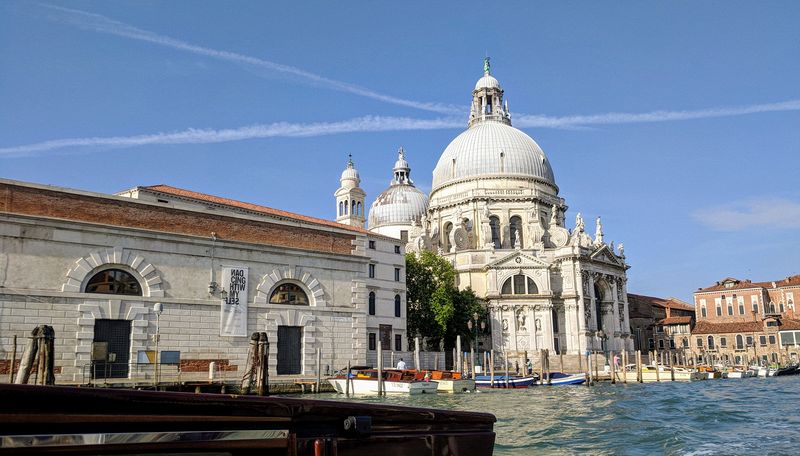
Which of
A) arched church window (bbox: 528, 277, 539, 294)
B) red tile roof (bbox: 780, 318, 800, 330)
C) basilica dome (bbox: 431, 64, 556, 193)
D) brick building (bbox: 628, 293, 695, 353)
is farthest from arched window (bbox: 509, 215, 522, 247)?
red tile roof (bbox: 780, 318, 800, 330)

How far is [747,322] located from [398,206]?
112 feet

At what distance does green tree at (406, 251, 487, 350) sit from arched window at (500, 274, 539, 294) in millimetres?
4167

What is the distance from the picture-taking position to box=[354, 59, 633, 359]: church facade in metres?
49.2

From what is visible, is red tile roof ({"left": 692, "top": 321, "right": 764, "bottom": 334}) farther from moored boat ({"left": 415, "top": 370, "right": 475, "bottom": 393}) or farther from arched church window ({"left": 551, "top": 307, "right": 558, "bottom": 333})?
moored boat ({"left": 415, "top": 370, "right": 475, "bottom": 393})

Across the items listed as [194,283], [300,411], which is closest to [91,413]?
[300,411]

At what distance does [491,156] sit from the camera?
57625 mm

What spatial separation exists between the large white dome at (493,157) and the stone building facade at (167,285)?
3333cm

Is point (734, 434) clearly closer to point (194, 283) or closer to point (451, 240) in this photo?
point (194, 283)

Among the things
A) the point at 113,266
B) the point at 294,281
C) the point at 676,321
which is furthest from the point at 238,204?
the point at 676,321

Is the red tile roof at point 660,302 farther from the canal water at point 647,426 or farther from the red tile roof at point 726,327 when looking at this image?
the canal water at point 647,426

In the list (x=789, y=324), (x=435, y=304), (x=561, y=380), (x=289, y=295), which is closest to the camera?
(x=289, y=295)

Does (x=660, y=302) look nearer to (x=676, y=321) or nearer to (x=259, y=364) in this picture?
(x=676, y=321)

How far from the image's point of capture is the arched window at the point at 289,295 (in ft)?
75.9

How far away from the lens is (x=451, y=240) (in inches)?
2106
